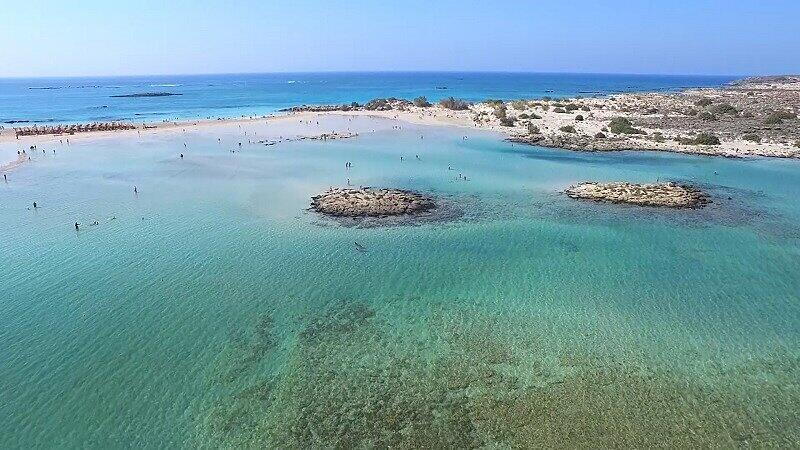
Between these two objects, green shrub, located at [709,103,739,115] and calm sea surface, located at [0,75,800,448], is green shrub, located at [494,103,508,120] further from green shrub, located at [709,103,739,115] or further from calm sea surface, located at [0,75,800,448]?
calm sea surface, located at [0,75,800,448]

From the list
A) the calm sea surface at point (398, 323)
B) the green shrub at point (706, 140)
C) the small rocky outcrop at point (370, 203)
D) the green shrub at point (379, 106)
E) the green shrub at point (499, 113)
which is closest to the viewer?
the calm sea surface at point (398, 323)

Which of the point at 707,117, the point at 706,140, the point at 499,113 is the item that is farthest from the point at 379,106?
the point at 706,140

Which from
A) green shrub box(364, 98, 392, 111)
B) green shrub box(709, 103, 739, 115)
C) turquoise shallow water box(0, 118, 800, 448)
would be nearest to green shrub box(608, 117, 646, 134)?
green shrub box(709, 103, 739, 115)

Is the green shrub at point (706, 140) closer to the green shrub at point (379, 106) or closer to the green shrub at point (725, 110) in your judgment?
the green shrub at point (725, 110)

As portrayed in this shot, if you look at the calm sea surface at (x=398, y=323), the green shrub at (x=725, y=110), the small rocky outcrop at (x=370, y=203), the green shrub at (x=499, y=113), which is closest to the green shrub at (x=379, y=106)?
the green shrub at (x=499, y=113)

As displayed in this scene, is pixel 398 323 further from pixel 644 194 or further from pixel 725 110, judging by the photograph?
pixel 725 110

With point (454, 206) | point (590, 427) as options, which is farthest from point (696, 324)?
point (454, 206)

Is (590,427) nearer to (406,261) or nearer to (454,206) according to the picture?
(406,261)
